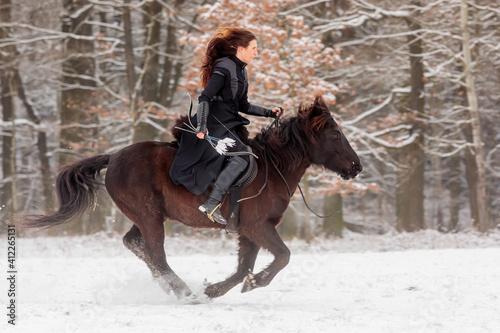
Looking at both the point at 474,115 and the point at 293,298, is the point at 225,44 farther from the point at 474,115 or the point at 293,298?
the point at 474,115

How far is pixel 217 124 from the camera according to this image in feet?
21.9

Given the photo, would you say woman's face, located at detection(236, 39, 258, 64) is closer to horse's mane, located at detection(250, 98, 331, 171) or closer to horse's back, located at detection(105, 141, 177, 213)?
horse's mane, located at detection(250, 98, 331, 171)

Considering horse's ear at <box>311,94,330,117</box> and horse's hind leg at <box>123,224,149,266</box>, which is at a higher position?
horse's ear at <box>311,94,330,117</box>

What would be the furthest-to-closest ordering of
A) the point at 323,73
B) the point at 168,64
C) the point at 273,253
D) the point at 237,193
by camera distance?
the point at 168,64 → the point at 323,73 → the point at 237,193 → the point at 273,253

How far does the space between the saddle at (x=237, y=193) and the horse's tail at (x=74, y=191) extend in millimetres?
1732

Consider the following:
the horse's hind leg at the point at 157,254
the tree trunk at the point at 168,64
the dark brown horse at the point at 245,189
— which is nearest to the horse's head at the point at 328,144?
the dark brown horse at the point at 245,189

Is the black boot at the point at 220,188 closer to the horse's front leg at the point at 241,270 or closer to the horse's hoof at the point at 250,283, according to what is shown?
the horse's front leg at the point at 241,270

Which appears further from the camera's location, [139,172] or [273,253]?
[139,172]

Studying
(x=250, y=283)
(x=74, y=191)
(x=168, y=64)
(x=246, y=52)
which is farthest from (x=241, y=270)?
(x=168, y=64)

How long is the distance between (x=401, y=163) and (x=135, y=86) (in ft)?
29.3

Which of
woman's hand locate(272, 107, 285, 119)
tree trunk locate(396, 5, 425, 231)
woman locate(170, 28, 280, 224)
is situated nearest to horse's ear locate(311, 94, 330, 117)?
woman's hand locate(272, 107, 285, 119)

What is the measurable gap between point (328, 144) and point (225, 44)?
161 centimetres

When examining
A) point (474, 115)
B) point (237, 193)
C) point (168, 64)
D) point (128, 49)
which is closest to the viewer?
point (237, 193)

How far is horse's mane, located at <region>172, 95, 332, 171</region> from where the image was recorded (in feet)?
22.2
